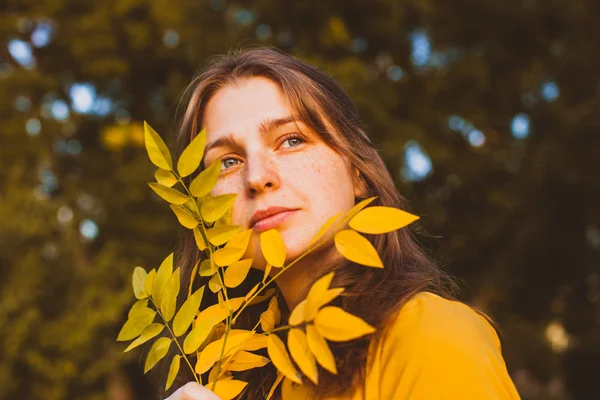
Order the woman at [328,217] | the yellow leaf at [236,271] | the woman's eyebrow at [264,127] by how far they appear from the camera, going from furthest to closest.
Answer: the woman's eyebrow at [264,127] → the yellow leaf at [236,271] → the woman at [328,217]

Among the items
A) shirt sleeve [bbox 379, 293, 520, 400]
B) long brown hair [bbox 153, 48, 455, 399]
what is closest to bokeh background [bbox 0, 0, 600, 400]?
long brown hair [bbox 153, 48, 455, 399]

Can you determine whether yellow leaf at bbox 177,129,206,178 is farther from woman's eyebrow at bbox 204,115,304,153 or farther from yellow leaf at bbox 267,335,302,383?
yellow leaf at bbox 267,335,302,383

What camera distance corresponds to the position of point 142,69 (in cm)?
1445

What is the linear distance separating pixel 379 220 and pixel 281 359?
1.08ft

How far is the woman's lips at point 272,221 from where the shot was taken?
163 cm

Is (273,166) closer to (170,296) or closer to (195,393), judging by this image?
(170,296)

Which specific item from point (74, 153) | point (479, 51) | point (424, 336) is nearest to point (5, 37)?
point (74, 153)

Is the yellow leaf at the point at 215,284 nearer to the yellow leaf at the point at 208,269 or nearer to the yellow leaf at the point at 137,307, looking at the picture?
the yellow leaf at the point at 208,269

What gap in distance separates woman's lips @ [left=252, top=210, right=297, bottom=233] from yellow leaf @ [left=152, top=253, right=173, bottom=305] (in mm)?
228

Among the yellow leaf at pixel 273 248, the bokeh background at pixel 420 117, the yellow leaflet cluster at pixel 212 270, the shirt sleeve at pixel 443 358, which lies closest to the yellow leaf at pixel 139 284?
the yellow leaflet cluster at pixel 212 270

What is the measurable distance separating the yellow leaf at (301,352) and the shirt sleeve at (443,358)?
20 cm

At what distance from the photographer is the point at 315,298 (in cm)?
119

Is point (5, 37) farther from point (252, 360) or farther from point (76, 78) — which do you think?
point (252, 360)

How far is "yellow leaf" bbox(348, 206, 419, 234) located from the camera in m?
1.30
